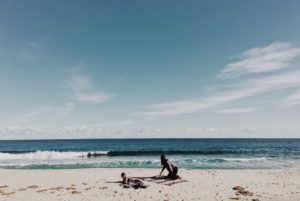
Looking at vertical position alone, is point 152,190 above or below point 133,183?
below

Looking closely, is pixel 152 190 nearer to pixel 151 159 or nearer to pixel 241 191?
pixel 241 191

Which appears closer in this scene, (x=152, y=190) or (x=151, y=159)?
(x=152, y=190)

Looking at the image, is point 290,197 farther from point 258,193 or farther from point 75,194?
point 75,194

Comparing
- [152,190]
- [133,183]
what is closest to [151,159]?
[133,183]

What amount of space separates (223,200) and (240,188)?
3232 millimetres

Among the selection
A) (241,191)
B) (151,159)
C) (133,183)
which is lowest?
(151,159)

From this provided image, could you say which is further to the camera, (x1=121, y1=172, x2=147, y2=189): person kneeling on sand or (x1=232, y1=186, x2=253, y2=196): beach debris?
(x1=121, y1=172, x2=147, y2=189): person kneeling on sand

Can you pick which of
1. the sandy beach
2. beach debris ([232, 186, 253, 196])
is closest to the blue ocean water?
the sandy beach

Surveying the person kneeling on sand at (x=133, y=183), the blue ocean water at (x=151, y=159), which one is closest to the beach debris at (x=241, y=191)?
the person kneeling on sand at (x=133, y=183)

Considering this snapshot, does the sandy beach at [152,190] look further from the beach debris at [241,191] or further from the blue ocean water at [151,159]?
the blue ocean water at [151,159]

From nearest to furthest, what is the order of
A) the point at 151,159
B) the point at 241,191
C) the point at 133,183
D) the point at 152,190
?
the point at 241,191
the point at 152,190
the point at 133,183
the point at 151,159

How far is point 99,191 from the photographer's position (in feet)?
53.2

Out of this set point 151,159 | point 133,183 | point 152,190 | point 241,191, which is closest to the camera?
point 241,191

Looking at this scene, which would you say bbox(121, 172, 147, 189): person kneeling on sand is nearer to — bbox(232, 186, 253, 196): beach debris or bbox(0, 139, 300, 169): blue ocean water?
bbox(232, 186, 253, 196): beach debris
